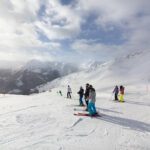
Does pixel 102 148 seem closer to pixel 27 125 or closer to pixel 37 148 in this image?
pixel 37 148

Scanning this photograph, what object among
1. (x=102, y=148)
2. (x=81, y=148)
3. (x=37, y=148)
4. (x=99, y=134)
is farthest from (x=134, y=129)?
(x=37, y=148)

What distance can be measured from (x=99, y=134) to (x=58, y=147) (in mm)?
2336

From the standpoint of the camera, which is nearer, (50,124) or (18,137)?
(18,137)

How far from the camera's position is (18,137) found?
559 centimetres

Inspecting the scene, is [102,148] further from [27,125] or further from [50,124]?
[27,125]

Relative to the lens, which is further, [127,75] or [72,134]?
[127,75]

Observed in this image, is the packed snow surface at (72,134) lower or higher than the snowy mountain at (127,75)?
lower

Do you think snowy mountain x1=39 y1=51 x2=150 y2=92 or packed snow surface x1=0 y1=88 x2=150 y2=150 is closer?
packed snow surface x1=0 y1=88 x2=150 y2=150

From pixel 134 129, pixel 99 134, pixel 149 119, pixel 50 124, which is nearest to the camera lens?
pixel 99 134

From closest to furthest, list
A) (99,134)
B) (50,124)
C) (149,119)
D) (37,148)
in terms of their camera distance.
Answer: (37,148) → (99,134) → (50,124) → (149,119)

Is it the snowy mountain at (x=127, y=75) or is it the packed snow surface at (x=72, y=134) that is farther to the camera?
the snowy mountain at (x=127, y=75)

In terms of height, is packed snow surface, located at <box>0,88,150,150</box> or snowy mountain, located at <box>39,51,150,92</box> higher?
snowy mountain, located at <box>39,51,150,92</box>

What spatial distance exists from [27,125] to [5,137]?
5.23 ft

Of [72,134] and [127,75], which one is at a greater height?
[127,75]
